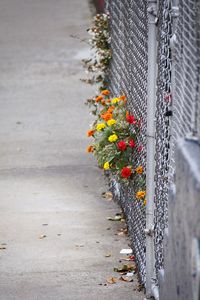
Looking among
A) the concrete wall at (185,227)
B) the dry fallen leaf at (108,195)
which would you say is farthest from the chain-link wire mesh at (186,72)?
the dry fallen leaf at (108,195)

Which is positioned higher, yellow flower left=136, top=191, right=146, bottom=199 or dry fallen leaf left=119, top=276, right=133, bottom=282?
yellow flower left=136, top=191, right=146, bottom=199

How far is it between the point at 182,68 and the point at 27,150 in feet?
22.8

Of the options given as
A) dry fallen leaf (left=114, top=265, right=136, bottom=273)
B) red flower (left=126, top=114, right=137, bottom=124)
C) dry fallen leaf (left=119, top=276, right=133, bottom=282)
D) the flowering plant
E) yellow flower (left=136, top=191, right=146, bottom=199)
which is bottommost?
dry fallen leaf (left=119, top=276, right=133, bottom=282)

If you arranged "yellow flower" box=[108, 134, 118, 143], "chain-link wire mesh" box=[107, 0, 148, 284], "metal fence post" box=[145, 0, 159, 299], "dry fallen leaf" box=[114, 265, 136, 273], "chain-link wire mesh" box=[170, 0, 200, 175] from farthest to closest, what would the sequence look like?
"yellow flower" box=[108, 134, 118, 143]
"dry fallen leaf" box=[114, 265, 136, 273]
"chain-link wire mesh" box=[107, 0, 148, 284]
"metal fence post" box=[145, 0, 159, 299]
"chain-link wire mesh" box=[170, 0, 200, 175]

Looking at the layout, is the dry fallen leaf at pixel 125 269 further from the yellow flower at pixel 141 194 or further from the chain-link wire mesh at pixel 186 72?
the chain-link wire mesh at pixel 186 72

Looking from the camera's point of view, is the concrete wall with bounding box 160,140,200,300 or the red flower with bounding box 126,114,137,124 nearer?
the concrete wall with bounding box 160,140,200,300

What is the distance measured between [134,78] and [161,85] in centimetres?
149

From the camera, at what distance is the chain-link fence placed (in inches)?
184

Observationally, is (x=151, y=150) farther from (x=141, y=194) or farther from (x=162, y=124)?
(x=141, y=194)

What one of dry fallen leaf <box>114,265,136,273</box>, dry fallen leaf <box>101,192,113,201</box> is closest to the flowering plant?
dry fallen leaf <box>114,265,136,273</box>

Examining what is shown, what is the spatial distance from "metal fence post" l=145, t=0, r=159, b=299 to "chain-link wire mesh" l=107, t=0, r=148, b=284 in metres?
0.32

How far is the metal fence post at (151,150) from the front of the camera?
20.2 ft

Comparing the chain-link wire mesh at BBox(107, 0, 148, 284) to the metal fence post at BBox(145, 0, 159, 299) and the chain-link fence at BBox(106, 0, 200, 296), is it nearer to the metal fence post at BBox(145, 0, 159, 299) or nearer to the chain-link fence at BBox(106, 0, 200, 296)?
the chain-link fence at BBox(106, 0, 200, 296)

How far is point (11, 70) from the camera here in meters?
16.6
